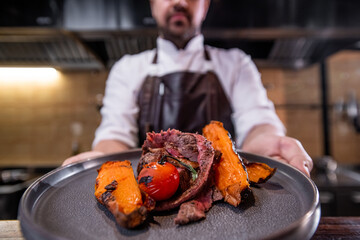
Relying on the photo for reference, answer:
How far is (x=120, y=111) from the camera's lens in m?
1.77

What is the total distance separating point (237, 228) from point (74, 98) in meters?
3.72

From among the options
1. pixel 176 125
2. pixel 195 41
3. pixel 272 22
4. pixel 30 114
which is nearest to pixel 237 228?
pixel 176 125

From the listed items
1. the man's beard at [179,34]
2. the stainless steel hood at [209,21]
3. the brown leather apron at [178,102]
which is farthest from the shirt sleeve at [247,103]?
the stainless steel hood at [209,21]

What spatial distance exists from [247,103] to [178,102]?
56 cm

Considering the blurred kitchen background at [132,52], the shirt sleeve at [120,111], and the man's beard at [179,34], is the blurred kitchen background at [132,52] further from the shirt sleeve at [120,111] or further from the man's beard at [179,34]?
the shirt sleeve at [120,111]

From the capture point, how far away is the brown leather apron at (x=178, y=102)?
→ 178 cm

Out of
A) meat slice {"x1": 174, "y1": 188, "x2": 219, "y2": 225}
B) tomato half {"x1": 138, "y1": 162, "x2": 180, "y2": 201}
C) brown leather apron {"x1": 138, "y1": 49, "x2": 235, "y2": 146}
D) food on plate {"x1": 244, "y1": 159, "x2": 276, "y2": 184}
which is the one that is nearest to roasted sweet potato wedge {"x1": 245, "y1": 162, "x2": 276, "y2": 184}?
food on plate {"x1": 244, "y1": 159, "x2": 276, "y2": 184}

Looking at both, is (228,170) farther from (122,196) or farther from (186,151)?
(122,196)

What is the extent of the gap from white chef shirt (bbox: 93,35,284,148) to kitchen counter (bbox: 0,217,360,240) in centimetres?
97

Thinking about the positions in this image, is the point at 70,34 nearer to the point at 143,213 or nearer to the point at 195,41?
the point at 195,41

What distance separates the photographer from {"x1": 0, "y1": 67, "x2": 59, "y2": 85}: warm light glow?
11.7 ft

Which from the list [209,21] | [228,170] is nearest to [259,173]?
[228,170]

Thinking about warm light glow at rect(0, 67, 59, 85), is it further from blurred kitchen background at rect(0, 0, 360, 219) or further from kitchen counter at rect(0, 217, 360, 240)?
kitchen counter at rect(0, 217, 360, 240)

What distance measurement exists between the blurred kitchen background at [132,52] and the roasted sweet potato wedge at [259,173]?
81.5 inches
